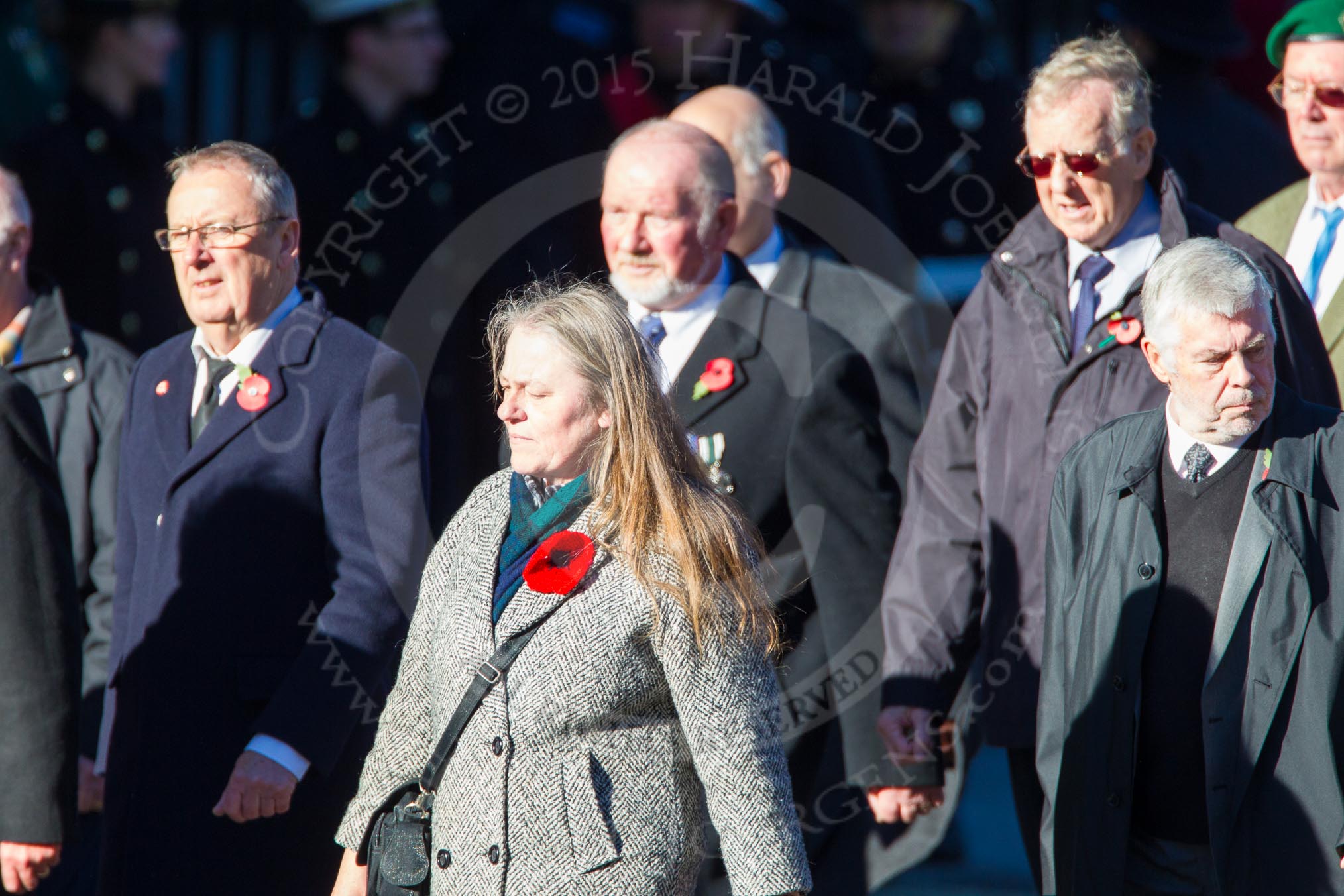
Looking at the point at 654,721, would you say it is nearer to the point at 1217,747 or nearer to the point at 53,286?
the point at 1217,747

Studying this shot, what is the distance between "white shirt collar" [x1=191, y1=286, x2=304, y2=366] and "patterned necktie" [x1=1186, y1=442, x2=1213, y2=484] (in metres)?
2.01

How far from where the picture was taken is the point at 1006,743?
374cm

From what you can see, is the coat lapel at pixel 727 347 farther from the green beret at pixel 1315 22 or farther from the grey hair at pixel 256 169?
the green beret at pixel 1315 22

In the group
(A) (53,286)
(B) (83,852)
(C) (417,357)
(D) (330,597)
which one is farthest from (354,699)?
(C) (417,357)

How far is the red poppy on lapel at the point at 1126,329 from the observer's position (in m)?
3.63

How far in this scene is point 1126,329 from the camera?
3.65 m

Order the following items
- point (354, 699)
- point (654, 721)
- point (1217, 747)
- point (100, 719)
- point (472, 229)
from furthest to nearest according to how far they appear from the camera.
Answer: point (472, 229)
point (100, 719)
point (354, 699)
point (1217, 747)
point (654, 721)

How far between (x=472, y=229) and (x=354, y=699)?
7.41 feet

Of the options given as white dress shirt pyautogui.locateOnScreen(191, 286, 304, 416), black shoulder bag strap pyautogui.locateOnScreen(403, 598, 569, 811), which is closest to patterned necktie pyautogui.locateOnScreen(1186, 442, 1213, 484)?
black shoulder bag strap pyautogui.locateOnScreen(403, 598, 569, 811)

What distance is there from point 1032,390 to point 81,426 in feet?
7.97

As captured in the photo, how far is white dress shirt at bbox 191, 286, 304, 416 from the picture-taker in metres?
3.83

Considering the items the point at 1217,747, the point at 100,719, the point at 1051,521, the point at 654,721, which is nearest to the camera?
the point at 654,721

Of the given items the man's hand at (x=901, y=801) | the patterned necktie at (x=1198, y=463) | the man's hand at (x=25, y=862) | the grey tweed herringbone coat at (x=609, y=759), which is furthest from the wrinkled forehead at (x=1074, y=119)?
the man's hand at (x=25, y=862)

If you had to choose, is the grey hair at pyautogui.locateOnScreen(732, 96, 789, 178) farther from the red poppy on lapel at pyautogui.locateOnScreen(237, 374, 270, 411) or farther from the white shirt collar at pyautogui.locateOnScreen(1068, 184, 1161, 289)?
the red poppy on lapel at pyautogui.locateOnScreen(237, 374, 270, 411)
